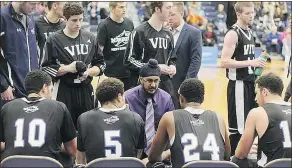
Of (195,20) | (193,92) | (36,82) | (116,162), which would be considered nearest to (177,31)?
(193,92)

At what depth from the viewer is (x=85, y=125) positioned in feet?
13.1

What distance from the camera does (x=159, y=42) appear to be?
596 centimetres

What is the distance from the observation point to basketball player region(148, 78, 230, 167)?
383 centimetres

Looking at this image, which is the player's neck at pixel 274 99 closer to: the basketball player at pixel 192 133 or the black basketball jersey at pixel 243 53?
the basketball player at pixel 192 133

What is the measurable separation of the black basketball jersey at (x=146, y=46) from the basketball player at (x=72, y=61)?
1.46 feet

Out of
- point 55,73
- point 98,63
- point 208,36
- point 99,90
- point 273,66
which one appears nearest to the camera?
point 99,90

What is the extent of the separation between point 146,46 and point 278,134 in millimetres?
2415

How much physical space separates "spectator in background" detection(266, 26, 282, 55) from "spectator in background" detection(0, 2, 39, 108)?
45.1 ft

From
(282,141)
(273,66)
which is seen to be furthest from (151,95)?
(273,66)

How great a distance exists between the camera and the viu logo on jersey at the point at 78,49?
5445mm

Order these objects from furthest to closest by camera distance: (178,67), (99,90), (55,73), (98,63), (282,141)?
(178,67), (98,63), (55,73), (99,90), (282,141)

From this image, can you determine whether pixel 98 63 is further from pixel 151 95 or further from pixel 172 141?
pixel 172 141

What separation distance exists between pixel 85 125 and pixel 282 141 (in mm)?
1430

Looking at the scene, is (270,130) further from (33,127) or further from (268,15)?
(268,15)
